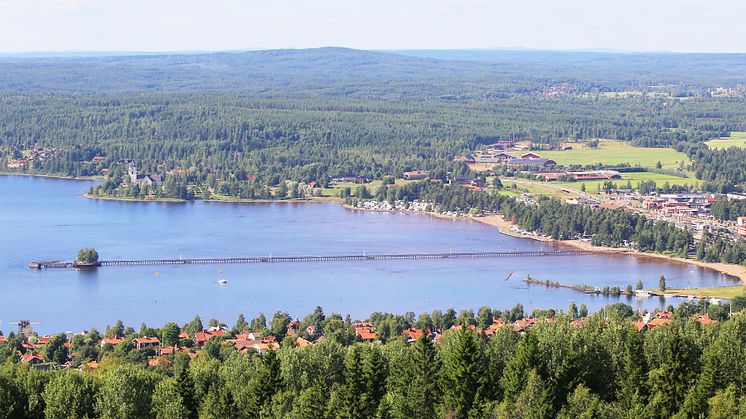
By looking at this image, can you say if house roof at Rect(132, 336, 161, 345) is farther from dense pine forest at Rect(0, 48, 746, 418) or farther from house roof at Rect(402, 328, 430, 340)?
house roof at Rect(402, 328, 430, 340)

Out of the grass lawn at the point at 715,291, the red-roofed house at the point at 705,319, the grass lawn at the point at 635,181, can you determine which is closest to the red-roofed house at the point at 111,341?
the red-roofed house at the point at 705,319

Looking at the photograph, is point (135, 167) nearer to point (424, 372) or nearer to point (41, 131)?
point (41, 131)

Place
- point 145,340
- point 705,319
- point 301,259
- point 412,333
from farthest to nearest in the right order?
point 301,259, point 705,319, point 412,333, point 145,340

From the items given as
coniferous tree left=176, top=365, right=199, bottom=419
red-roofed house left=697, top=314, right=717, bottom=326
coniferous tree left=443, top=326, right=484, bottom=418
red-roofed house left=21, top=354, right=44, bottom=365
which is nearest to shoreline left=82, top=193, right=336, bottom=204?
red-roofed house left=697, top=314, right=717, bottom=326

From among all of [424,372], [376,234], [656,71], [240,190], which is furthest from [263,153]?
[656,71]

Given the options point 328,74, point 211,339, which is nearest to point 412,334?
point 211,339

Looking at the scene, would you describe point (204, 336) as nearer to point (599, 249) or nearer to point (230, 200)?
point (599, 249)
